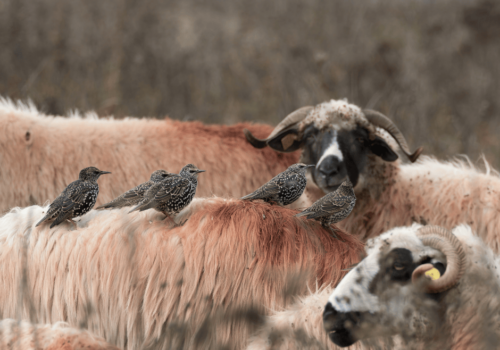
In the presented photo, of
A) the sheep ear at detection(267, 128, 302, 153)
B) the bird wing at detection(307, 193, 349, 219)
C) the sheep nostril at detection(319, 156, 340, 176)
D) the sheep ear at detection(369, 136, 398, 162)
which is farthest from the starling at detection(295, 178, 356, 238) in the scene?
the sheep ear at detection(267, 128, 302, 153)

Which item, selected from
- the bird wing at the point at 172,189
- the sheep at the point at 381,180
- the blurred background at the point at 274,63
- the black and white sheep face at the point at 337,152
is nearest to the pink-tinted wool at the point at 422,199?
the sheep at the point at 381,180

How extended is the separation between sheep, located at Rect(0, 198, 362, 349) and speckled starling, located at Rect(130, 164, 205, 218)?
10cm

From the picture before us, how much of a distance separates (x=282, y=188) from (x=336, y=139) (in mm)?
1475

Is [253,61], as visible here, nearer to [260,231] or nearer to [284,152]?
[284,152]

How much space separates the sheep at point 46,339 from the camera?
2.33m

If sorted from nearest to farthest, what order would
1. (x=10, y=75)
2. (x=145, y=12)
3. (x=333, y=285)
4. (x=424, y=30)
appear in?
(x=333, y=285) → (x=10, y=75) → (x=424, y=30) → (x=145, y=12)

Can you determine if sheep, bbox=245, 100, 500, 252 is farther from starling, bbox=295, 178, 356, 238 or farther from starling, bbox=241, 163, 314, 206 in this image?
starling, bbox=295, 178, 356, 238

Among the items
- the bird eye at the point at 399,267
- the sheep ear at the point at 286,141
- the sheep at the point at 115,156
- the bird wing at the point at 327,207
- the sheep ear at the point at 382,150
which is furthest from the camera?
the sheep at the point at 115,156

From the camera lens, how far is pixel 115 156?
18.1 ft

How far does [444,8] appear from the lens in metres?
13.5

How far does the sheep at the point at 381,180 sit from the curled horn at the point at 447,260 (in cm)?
201

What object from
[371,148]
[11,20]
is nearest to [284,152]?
[371,148]

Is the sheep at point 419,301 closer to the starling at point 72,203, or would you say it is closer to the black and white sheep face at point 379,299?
the black and white sheep face at point 379,299

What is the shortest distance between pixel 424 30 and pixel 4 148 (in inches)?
415
